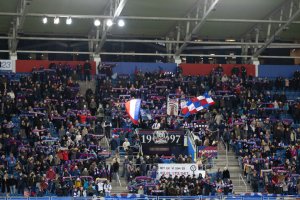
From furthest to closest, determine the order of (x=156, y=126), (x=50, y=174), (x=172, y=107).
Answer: (x=172, y=107)
(x=156, y=126)
(x=50, y=174)

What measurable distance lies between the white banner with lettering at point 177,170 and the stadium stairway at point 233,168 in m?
2.19

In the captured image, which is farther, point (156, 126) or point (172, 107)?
point (172, 107)

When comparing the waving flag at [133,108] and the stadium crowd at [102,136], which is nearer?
the stadium crowd at [102,136]

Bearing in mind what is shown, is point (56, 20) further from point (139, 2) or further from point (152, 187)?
point (152, 187)

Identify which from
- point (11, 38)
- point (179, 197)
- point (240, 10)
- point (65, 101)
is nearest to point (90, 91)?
point (65, 101)

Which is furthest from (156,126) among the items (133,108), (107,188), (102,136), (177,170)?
(107,188)

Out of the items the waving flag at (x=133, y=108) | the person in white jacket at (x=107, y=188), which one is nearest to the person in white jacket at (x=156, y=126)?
the waving flag at (x=133, y=108)

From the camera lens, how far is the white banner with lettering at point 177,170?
40828 millimetres

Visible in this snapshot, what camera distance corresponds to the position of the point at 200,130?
149 ft

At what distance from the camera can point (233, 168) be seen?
145 ft

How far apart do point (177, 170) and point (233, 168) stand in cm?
464

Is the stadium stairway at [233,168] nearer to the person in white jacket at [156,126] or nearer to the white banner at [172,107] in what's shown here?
the white banner at [172,107]

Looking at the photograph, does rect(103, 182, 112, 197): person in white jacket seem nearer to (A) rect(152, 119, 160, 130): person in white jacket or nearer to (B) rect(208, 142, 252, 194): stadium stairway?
(A) rect(152, 119, 160, 130): person in white jacket

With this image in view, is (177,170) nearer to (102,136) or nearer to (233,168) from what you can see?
(233,168)
